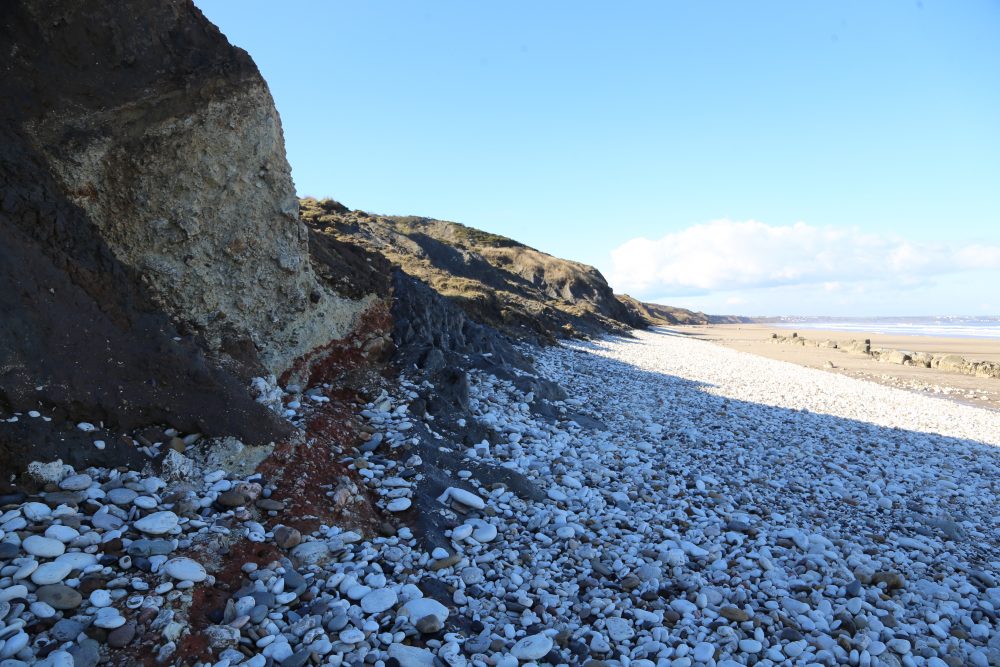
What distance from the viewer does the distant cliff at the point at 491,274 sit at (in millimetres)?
20234

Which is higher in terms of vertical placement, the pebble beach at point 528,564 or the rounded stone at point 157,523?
the rounded stone at point 157,523

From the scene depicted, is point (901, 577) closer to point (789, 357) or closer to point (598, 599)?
point (598, 599)

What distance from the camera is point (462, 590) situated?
169 inches

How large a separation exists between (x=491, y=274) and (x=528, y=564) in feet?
118

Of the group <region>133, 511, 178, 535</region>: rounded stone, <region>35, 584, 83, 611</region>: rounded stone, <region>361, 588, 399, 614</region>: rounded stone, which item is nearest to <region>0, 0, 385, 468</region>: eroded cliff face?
<region>133, 511, 178, 535</region>: rounded stone

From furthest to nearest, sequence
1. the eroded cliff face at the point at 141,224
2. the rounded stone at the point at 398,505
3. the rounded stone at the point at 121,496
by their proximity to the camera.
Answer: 1. the rounded stone at the point at 398,505
2. the eroded cliff face at the point at 141,224
3. the rounded stone at the point at 121,496

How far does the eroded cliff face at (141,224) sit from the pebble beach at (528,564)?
690 mm

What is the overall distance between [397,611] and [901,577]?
15.6 feet

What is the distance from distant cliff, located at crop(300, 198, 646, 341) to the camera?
20.2m

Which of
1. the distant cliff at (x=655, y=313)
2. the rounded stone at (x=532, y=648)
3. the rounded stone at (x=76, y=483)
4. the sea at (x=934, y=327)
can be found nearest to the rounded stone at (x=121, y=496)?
the rounded stone at (x=76, y=483)

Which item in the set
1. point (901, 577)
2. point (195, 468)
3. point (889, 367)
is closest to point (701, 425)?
point (901, 577)

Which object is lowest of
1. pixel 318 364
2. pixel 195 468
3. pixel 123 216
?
pixel 195 468

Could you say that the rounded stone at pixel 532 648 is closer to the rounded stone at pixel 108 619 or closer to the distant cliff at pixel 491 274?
the rounded stone at pixel 108 619

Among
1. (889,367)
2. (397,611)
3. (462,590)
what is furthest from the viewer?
(889,367)
